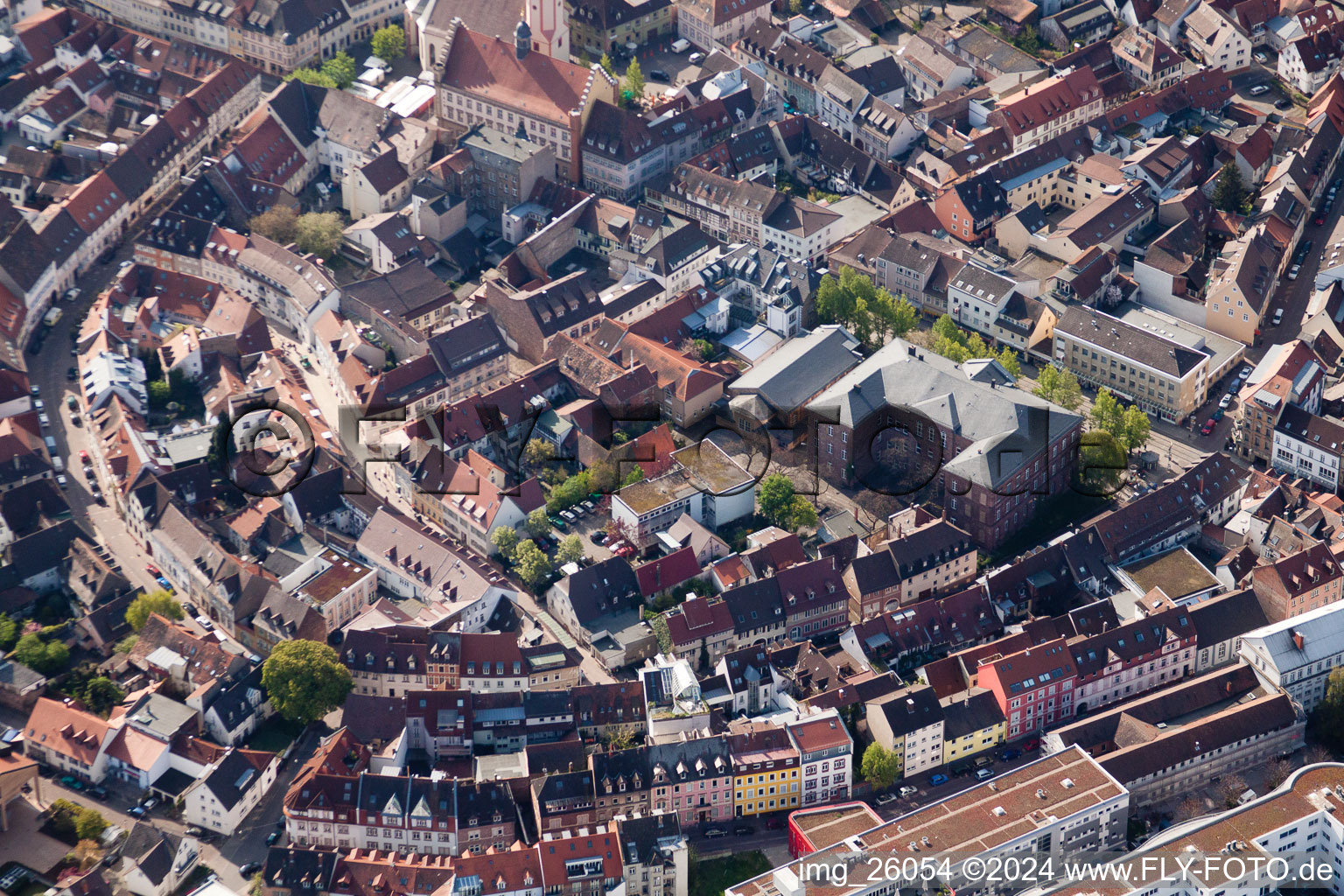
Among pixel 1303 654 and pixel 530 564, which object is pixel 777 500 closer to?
pixel 530 564

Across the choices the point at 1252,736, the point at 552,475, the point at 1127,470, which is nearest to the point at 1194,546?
the point at 1127,470

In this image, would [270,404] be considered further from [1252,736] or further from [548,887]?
[1252,736]

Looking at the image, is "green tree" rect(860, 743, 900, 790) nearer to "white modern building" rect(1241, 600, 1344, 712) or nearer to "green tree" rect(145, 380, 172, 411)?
"white modern building" rect(1241, 600, 1344, 712)

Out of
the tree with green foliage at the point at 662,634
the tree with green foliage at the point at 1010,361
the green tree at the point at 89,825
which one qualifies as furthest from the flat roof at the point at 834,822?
the tree with green foliage at the point at 1010,361

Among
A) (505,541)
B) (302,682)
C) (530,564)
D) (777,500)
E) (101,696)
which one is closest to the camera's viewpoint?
(302,682)

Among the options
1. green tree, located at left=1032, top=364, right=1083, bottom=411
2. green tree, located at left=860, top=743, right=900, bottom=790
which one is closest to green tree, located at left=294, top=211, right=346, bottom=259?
green tree, located at left=1032, top=364, right=1083, bottom=411

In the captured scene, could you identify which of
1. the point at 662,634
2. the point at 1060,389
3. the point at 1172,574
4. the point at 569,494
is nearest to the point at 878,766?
the point at 662,634
